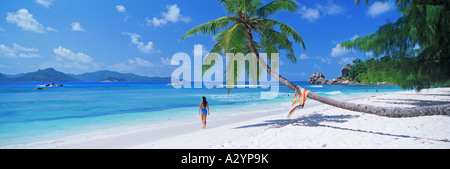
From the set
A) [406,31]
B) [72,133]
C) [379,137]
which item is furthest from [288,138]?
[72,133]

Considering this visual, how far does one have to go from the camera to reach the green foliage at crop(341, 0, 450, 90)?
15.4ft

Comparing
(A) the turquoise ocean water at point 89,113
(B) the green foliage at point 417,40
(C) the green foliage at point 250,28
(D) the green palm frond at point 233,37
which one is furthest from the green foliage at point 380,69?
(A) the turquoise ocean water at point 89,113

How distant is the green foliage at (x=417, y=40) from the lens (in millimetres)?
4696

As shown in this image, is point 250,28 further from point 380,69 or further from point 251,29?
point 380,69

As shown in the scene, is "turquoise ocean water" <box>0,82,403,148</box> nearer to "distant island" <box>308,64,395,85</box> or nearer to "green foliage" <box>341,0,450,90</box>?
"green foliage" <box>341,0,450,90</box>

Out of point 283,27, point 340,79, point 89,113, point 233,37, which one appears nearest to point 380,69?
point 283,27

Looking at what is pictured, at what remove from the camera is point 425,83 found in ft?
31.5

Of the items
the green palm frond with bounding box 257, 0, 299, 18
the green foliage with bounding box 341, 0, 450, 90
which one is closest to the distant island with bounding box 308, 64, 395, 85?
the green foliage with bounding box 341, 0, 450, 90

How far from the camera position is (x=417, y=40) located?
5.97 m

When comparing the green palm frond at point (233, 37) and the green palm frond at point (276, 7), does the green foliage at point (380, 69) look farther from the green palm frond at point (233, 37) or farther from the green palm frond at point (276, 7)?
the green palm frond at point (233, 37)

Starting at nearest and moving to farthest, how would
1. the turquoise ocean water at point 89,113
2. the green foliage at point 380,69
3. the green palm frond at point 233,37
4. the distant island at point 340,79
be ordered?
the green palm frond at point 233,37
the green foliage at point 380,69
the turquoise ocean water at point 89,113
the distant island at point 340,79
